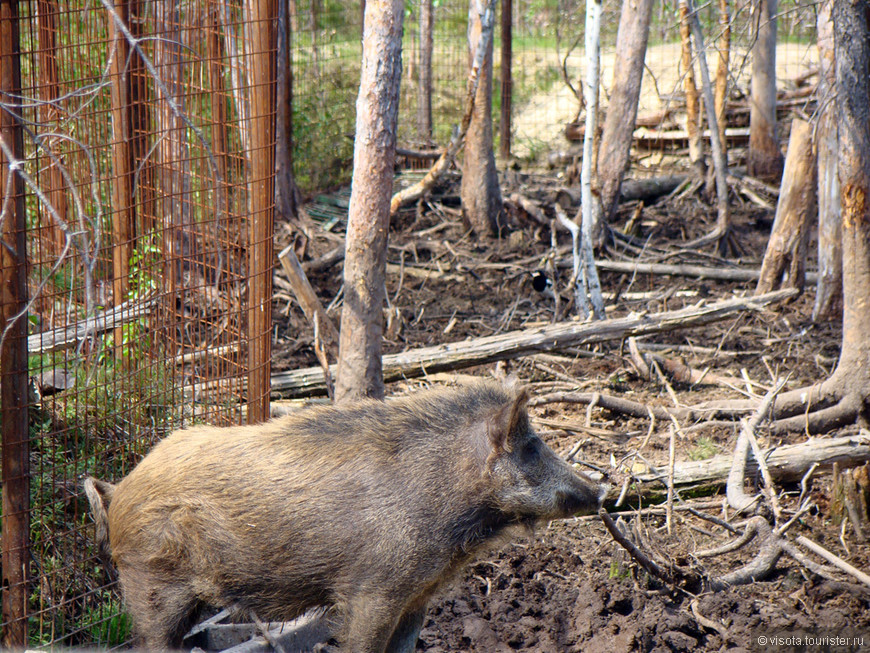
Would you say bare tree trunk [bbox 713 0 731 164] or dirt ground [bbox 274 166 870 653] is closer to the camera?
dirt ground [bbox 274 166 870 653]

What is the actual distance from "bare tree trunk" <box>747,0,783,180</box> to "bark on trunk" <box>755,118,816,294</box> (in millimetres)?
3247

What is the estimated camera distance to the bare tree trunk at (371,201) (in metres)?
4.77

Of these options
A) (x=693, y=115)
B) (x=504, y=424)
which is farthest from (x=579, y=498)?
(x=693, y=115)

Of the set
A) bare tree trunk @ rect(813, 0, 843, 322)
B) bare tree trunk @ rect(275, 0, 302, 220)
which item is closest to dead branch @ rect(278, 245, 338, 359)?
bare tree trunk @ rect(275, 0, 302, 220)

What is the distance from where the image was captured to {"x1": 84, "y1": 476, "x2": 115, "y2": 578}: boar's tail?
3643 mm

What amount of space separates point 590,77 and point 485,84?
8.95ft

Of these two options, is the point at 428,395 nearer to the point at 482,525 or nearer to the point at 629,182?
the point at 482,525

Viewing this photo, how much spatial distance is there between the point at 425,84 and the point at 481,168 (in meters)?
3.68

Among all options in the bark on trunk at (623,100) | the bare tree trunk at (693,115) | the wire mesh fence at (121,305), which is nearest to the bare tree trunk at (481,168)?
the bark on trunk at (623,100)

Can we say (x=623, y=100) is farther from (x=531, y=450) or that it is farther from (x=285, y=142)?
(x=531, y=450)

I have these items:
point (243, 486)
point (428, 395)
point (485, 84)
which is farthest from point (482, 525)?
point (485, 84)

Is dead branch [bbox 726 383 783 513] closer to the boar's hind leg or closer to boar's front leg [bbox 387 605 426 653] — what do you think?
boar's front leg [bbox 387 605 426 653]

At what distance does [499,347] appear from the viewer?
226 inches

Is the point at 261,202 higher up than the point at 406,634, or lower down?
higher up
